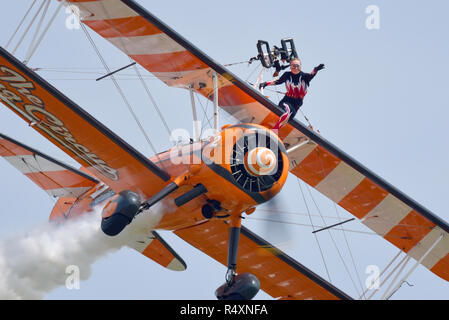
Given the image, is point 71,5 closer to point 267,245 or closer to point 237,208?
point 237,208

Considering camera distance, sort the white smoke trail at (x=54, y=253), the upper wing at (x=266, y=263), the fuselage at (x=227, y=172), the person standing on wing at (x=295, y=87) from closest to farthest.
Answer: the fuselage at (x=227, y=172) → the person standing on wing at (x=295, y=87) → the white smoke trail at (x=54, y=253) → the upper wing at (x=266, y=263)

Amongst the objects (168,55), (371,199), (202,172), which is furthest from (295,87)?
(371,199)

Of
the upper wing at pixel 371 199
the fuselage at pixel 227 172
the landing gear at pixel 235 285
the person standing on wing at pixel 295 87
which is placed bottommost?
the landing gear at pixel 235 285

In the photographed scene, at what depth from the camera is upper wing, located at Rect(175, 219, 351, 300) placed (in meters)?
13.9

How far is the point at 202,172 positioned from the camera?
1186 centimetres

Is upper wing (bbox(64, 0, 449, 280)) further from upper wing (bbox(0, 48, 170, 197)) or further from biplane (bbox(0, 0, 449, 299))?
upper wing (bbox(0, 48, 170, 197))

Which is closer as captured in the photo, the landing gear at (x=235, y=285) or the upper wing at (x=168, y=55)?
the landing gear at (x=235, y=285)

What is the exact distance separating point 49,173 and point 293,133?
4199 mm

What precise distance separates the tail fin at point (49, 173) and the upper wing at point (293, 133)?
2.34 m

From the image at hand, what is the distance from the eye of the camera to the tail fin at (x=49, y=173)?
13.7 metres

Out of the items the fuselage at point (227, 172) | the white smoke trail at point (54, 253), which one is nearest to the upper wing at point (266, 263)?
the white smoke trail at point (54, 253)

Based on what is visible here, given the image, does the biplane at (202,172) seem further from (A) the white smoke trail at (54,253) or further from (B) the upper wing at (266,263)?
(A) the white smoke trail at (54,253)

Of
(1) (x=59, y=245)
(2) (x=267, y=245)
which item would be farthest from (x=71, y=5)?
(2) (x=267, y=245)

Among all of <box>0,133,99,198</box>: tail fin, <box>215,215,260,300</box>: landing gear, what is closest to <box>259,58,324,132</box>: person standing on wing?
<box>215,215,260,300</box>: landing gear
